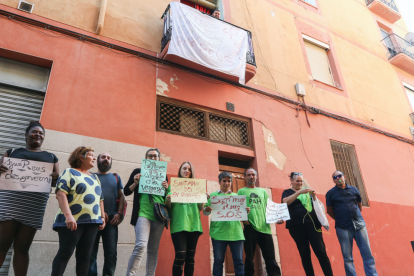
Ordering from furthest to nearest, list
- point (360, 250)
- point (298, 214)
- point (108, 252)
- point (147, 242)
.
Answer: point (360, 250) → point (298, 214) → point (147, 242) → point (108, 252)

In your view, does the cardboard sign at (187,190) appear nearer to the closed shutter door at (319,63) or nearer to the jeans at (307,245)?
the jeans at (307,245)

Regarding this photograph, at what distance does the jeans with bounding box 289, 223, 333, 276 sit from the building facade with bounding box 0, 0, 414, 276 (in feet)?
5.57

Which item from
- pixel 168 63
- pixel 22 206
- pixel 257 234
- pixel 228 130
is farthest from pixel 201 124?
pixel 22 206

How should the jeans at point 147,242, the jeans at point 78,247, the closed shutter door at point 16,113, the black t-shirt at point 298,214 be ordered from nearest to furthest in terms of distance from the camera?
the jeans at point 78,247 < the jeans at point 147,242 < the black t-shirt at point 298,214 < the closed shutter door at point 16,113

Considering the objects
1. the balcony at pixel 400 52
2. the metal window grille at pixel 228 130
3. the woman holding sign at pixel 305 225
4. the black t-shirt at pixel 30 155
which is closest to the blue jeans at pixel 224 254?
the woman holding sign at pixel 305 225

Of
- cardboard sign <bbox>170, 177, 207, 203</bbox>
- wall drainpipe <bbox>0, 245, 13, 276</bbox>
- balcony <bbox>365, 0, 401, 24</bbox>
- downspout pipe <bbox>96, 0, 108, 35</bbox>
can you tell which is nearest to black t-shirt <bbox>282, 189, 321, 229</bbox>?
cardboard sign <bbox>170, 177, 207, 203</bbox>

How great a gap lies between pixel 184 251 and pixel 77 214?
51.4 inches

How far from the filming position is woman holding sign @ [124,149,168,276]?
3.45 m

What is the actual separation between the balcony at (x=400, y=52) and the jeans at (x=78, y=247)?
1236 centimetres

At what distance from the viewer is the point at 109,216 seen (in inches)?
144

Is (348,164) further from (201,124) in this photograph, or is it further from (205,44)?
(205,44)

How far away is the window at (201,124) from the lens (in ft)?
20.2

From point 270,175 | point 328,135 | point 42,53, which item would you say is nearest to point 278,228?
point 270,175

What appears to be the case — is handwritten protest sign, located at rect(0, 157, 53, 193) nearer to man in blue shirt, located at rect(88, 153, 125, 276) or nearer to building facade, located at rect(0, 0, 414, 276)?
man in blue shirt, located at rect(88, 153, 125, 276)
